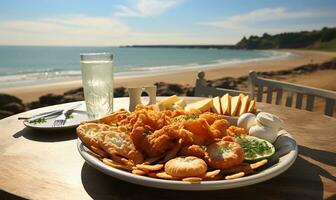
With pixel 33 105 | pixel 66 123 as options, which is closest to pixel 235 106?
pixel 66 123

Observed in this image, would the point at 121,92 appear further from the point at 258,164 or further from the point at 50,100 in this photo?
the point at 258,164

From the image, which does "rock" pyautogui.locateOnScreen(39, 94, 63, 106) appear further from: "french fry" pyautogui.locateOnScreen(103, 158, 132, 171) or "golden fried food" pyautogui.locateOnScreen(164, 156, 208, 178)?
"golden fried food" pyautogui.locateOnScreen(164, 156, 208, 178)

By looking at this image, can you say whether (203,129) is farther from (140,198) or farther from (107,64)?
(107,64)

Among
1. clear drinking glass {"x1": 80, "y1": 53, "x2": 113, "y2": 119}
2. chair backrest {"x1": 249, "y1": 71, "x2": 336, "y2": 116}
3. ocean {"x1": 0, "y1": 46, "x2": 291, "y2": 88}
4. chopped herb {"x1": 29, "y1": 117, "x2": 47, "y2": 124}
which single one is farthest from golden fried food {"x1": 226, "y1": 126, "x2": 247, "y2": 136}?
ocean {"x1": 0, "y1": 46, "x2": 291, "y2": 88}

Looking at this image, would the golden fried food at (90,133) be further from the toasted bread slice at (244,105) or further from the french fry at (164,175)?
the toasted bread slice at (244,105)

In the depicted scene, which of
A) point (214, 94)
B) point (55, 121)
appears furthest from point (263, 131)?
point (214, 94)
